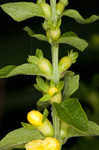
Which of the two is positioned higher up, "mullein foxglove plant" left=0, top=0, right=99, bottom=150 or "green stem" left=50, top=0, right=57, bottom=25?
"green stem" left=50, top=0, right=57, bottom=25

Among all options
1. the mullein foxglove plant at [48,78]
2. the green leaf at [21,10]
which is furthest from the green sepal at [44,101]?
the green leaf at [21,10]

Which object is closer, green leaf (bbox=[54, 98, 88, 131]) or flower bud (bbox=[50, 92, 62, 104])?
green leaf (bbox=[54, 98, 88, 131])

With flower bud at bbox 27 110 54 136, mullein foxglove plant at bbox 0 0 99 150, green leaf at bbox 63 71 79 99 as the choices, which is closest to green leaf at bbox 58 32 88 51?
mullein foxglove plant at bbox 0 0 99 150

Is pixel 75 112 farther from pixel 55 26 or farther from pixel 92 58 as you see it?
pixel 92 58

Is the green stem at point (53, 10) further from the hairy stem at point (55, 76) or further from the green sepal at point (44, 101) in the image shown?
the green sepal at point (44, 101)

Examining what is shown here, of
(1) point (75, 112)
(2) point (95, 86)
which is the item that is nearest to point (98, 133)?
(1) point (75, 112)

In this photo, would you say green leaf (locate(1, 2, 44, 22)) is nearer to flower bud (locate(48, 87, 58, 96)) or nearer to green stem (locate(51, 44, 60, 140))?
green stem (locate(51, 44, 60, 140))
